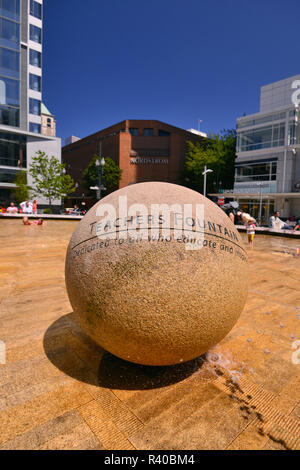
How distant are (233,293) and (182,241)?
2.91 feet

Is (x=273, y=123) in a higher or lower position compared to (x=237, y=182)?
higher

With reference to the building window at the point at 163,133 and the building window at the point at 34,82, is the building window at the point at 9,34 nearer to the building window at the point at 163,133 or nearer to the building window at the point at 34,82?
the building window at the point at 34,82

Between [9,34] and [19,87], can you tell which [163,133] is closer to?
[19,87]

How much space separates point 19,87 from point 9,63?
3.47m

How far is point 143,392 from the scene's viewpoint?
289cm

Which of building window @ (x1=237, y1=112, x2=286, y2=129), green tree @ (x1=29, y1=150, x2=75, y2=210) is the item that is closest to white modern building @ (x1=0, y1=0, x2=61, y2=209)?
green tree @ (x1=29, y1=150, x2=75, y2=210)

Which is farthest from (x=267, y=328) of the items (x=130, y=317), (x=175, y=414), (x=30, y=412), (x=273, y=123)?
(x=273, y=123)

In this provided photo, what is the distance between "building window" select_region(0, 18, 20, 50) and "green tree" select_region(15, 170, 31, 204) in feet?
65.8

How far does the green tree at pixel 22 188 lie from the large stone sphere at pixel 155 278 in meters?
44.7

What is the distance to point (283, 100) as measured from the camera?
42.1 m

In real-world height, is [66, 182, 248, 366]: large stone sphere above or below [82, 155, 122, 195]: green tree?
below

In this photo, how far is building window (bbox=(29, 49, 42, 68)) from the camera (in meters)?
45.0

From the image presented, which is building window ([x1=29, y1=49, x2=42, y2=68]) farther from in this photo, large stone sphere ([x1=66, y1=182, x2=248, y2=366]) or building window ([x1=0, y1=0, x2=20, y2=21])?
large stone sphere ([x1=66, y1=182, x2=248, y2=366])
